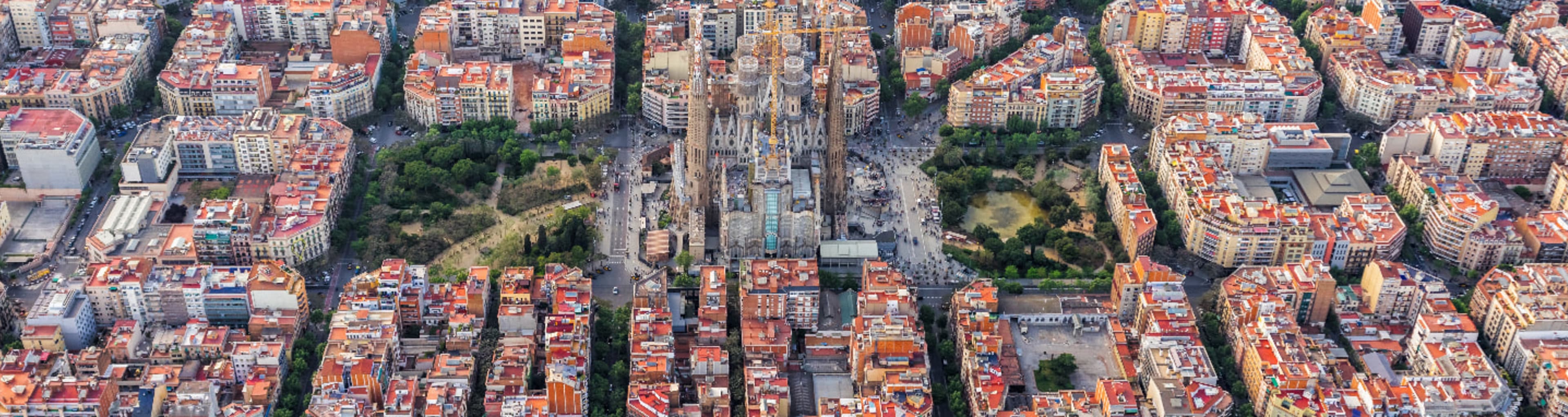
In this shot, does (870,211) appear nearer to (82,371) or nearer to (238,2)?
(82,371)

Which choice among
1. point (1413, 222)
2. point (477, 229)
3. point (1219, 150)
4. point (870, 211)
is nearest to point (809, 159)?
point (870, 211)

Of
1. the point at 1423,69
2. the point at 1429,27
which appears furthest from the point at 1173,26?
the point at 1429,27

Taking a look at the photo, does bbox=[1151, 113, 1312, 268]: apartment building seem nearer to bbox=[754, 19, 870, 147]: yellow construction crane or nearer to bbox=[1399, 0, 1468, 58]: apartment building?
bbox=[754, 19, 870, 147]: yellow construction crane

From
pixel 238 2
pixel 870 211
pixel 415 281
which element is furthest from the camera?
pixel 238 2

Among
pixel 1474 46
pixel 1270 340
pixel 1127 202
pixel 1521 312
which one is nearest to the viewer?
pixel 1270 340

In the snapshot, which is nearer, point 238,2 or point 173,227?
point 173,227

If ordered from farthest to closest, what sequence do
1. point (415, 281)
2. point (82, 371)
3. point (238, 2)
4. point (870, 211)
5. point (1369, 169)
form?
point (238, 2), point (1369, 169), point (870, 211), point (415, 281), point (82, 371)

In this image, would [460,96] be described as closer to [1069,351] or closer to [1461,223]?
[1069,351]
